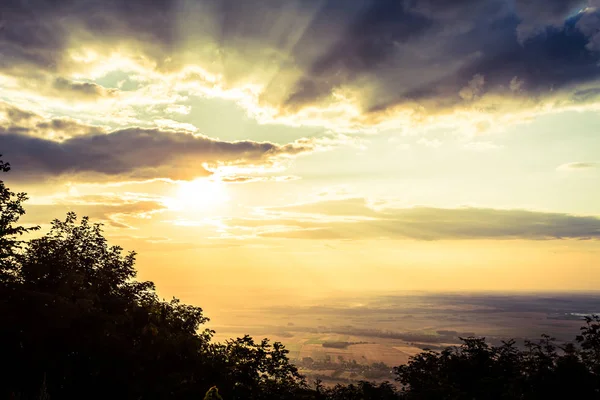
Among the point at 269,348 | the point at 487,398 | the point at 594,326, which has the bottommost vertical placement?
the point at 487,398

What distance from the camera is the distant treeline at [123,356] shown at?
944 inches

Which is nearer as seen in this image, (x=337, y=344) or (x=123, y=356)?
(x=123, y=356)

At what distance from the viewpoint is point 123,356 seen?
1035 inches

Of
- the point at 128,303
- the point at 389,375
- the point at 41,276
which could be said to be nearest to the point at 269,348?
the point at 128,303

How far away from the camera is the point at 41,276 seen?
28.1m

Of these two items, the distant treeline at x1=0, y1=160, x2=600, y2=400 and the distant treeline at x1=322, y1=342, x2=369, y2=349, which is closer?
the distant treeline at x1=0, y1=160, x2=600, y2=400

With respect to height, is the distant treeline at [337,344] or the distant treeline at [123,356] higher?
the distant treeline at [123,356]

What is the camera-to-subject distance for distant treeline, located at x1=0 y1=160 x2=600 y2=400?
78.6ft

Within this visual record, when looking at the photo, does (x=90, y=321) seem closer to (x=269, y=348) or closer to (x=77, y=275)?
(x=77, y=275)

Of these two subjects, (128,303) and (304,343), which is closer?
(128,303)

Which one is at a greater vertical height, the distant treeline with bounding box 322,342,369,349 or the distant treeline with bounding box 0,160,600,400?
the distant treeline with bounding box 0,160,600,400

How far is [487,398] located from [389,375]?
84.9 m

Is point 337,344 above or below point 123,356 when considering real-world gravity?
below

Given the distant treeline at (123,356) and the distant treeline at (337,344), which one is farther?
the distant treeline at (337,344)
